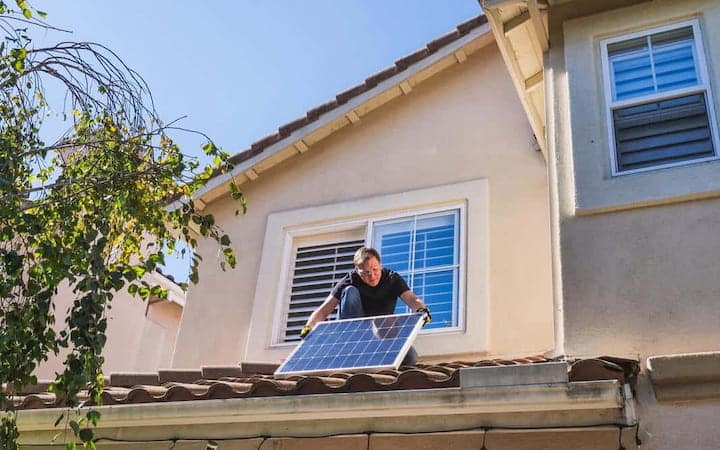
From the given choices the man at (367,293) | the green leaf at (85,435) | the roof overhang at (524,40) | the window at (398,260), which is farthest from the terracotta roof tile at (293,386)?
the roof overhang at (524,40)

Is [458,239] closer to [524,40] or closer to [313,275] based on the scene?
[313,275]

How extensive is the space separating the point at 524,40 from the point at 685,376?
3.72 m

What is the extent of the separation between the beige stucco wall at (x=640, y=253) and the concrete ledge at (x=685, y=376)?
58mm

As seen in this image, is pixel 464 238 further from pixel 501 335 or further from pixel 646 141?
pixel 646 141

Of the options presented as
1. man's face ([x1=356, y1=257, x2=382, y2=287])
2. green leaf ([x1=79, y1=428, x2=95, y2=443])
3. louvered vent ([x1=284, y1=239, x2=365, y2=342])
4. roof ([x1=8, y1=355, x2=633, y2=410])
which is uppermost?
louvered vent ([x1=284, y1=239, x2=365, y2=342])

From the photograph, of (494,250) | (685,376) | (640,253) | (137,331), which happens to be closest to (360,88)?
(494,250)

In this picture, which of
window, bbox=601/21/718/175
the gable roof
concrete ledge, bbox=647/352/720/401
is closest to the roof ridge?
the gable roof

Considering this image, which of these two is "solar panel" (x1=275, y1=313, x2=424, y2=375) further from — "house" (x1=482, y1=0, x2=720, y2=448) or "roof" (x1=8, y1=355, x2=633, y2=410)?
"house" (x1=482, y1=0, x2=720, y2=448)

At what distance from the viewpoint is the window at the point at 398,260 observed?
8758mm

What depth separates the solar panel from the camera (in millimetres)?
6355

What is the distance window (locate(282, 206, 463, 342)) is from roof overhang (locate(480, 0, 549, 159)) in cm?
151

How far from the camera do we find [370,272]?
7855 mm

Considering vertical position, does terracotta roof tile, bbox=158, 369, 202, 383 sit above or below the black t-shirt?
below

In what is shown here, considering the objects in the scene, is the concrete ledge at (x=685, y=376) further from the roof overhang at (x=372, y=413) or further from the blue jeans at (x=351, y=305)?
the blue jeans at (x=351, y=305)
